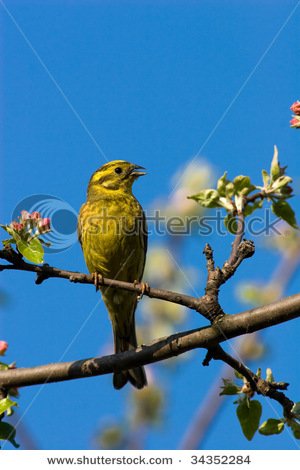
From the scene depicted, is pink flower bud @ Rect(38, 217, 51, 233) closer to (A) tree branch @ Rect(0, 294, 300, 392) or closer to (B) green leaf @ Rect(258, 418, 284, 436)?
(A) tree branch @ Rect(0, 294, 300, 392)

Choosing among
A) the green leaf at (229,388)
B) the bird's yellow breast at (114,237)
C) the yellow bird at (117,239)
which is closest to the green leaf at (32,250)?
the green leaf at (229,388)

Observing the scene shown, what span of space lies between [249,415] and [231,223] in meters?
1.24

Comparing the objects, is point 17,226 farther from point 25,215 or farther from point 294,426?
point 294,426

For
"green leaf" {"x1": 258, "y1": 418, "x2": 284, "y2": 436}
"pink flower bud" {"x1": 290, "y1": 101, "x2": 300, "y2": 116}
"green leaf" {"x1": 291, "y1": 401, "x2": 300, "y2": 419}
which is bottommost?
"green leaf" {"x1": 258, "y1": 418, "x2": 284, "y2": 436}

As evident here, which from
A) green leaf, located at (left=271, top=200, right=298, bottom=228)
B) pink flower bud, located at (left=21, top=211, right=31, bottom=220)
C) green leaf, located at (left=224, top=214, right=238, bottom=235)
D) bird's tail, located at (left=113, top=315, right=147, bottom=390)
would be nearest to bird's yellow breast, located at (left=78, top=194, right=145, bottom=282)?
bird's tail, located at (left=113, top=315, right=147, bottom=390)

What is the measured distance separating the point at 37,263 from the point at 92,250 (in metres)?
3.38

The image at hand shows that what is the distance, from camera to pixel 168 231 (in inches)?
243

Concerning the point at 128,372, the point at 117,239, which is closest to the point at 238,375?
the point at 128,372

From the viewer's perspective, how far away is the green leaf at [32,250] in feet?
12.7

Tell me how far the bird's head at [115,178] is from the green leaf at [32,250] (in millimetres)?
4103

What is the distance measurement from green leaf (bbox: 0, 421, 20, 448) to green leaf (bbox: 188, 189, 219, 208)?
173 centimetres

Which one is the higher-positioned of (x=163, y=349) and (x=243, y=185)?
(x=243, y=185)

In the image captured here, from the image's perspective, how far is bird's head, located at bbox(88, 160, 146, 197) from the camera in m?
8.11

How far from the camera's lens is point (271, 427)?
12.7ft
